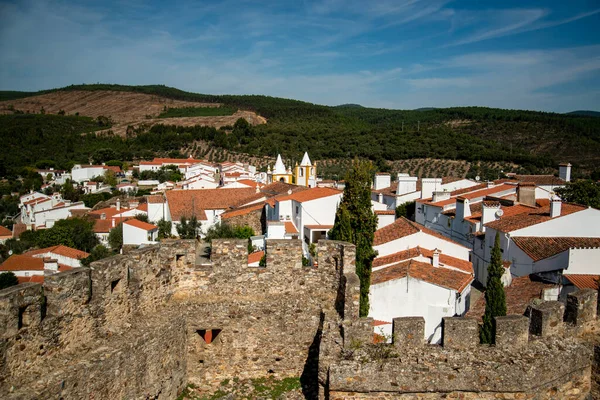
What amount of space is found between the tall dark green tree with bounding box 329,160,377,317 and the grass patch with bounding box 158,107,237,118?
135m

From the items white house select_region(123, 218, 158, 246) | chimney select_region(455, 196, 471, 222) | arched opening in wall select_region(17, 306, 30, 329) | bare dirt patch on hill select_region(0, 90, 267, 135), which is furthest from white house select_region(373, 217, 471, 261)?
bare dirt patch on hill select_region(0, 90, 267, 135)

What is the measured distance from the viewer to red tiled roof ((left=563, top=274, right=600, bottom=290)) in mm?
15428

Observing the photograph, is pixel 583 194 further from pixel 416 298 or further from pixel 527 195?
pixel 416 298

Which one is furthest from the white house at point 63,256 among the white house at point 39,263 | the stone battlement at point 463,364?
the stone battlement at point 463,364

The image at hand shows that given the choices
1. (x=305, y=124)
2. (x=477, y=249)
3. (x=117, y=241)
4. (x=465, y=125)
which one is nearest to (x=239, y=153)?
(x=305, y=124)

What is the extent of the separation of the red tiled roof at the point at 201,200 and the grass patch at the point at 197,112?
339ft

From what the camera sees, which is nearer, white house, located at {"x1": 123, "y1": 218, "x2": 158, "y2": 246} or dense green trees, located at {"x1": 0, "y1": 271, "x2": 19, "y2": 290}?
dense green trees, located at {"x1": 0, "y1": 271, "x2": 19, "y2": 290}

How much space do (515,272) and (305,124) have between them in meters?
116

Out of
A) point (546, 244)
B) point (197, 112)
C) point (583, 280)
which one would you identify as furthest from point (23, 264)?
point (197, 112)

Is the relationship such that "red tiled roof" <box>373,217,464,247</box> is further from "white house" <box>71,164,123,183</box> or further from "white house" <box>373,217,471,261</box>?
"white house" <box>71,164,123,183</box>

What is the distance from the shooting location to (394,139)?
331 feet

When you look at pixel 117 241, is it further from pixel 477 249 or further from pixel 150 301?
pixel 150 301

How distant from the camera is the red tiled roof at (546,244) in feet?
64.7

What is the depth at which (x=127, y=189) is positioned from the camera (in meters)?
74.8
